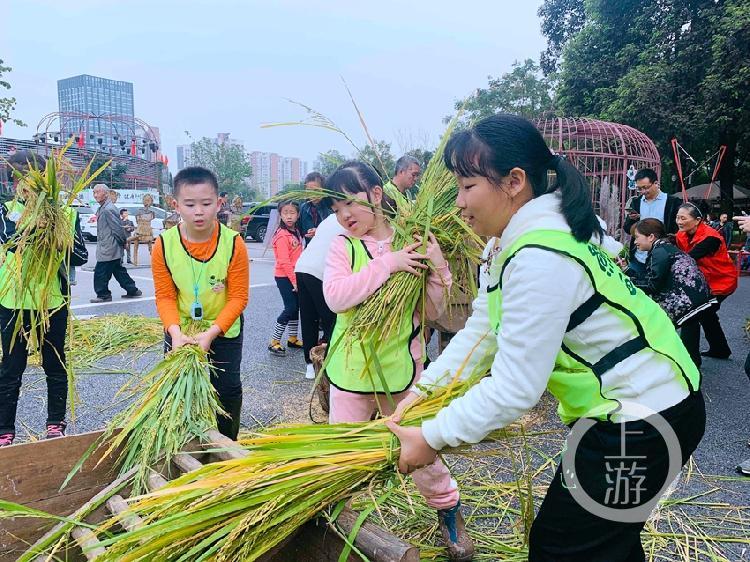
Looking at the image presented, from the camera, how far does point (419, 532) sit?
7.60 feet

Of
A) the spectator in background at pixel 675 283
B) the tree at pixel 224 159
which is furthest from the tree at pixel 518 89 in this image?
the spectator in background at pixel 675 283

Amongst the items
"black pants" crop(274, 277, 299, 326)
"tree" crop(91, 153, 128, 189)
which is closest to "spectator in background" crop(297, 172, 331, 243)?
"black pants" crop(274, 277, 299, 326)

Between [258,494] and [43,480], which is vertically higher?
[258,494]

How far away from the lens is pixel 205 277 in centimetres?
260

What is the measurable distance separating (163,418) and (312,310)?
86.9 inches

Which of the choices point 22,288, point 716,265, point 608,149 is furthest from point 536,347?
point 608,149

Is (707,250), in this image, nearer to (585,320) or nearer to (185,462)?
(585,320)

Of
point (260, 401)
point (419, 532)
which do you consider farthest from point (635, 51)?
point (419, 532)

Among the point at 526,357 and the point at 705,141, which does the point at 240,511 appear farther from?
→ the point at 705,141

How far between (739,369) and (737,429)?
1553mm

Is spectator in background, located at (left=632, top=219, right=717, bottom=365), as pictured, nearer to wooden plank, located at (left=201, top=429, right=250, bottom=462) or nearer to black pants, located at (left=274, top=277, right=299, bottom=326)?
black pants, located at (left=274, top=277, right=299, bottom=326)

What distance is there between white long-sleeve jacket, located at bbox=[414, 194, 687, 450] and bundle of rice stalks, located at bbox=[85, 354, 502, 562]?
211 mm

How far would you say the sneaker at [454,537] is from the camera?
211 cm

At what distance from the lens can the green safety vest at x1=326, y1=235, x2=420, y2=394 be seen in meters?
2.12
